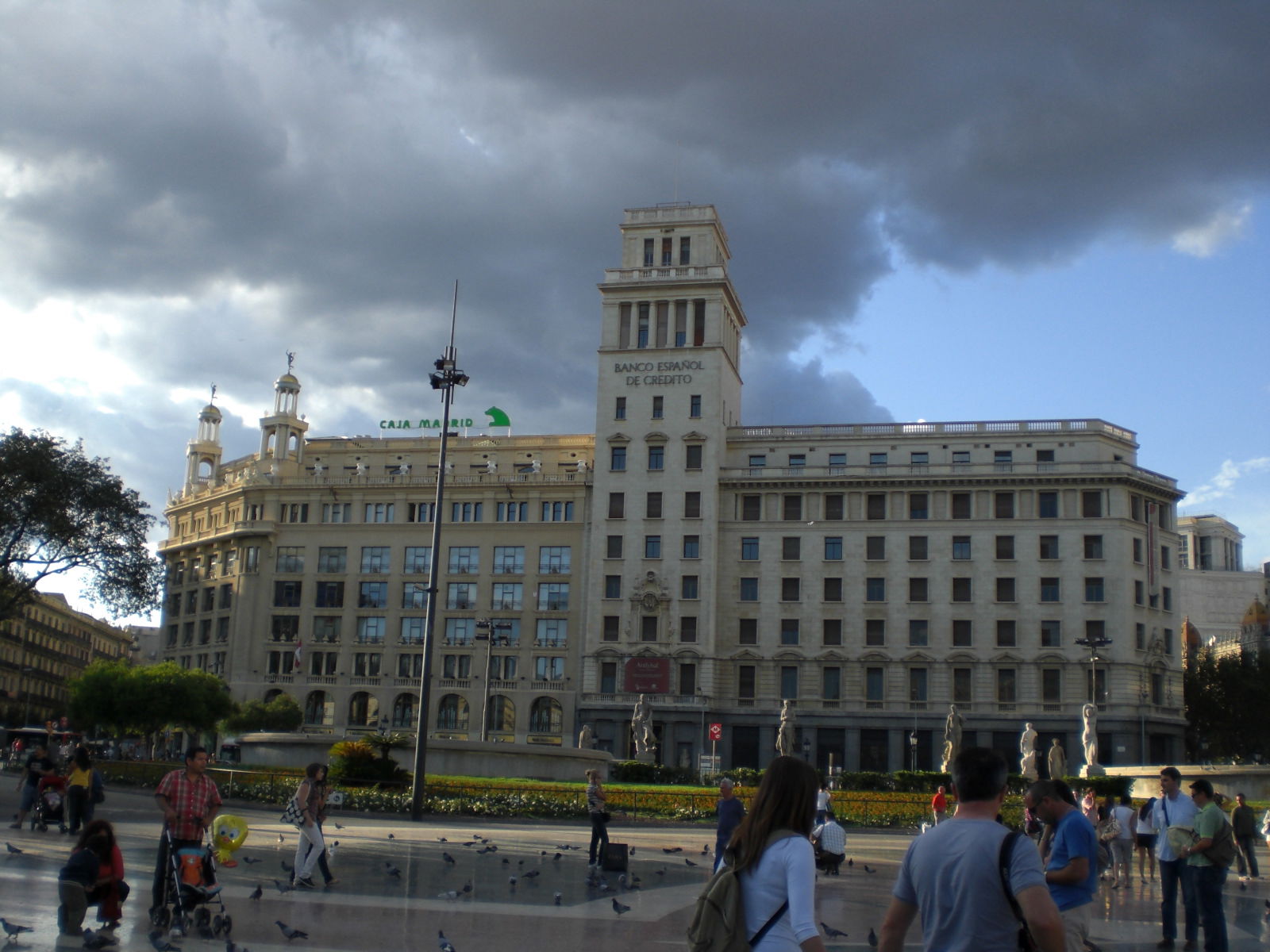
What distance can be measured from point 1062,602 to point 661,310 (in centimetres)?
3204

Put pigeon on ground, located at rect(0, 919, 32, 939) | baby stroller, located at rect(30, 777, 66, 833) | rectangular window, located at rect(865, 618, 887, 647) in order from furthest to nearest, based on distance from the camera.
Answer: rectangular window, located at rect(865, 618, 887, 647) → baby stroller, located at rect(30, 777, 66, 833) → pigeon on ground, located at rect(0, 919, 32, 939)

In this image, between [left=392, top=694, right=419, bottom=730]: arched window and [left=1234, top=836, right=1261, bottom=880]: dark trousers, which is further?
[left=392, top=694, right=419, bottom=730]: arched window

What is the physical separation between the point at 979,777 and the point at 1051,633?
2839 inches

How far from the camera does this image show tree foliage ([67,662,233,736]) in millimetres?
70312

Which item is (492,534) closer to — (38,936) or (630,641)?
(630,641)

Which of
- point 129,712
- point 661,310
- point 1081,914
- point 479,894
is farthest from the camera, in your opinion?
point 661,310

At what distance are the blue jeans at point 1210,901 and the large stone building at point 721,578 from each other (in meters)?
59.7

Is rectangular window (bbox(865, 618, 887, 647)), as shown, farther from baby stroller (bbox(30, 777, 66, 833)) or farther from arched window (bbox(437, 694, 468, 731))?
baby stroller (bbox(30, 777, 66, 833))

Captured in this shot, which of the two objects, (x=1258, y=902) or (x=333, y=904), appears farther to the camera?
(x=1258, y=902)

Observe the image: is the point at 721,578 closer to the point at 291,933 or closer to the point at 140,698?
the point at 140,698

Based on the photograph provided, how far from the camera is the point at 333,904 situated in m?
15.3

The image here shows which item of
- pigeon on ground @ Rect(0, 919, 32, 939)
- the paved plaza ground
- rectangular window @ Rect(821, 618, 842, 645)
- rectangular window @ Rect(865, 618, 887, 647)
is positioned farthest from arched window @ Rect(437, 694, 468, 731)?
pigeon on ground @ Rect(0, 919, 32, 939)

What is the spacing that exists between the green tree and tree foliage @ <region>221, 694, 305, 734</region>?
30.2 metres

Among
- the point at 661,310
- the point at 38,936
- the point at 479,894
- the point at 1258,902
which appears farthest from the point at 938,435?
the point at 38,936
